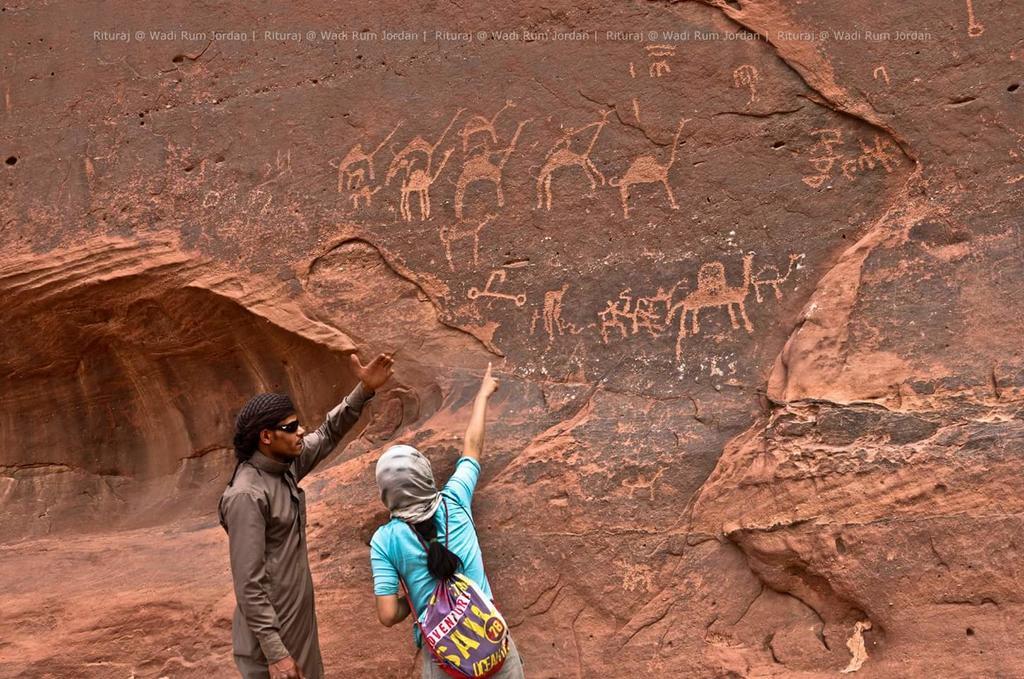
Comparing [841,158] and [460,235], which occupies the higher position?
[841,158]

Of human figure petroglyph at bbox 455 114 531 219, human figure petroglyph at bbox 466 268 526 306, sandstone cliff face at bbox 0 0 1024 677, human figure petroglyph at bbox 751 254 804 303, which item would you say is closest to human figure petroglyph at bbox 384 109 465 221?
sandstone cliff face at bbox 0 0 1024 677

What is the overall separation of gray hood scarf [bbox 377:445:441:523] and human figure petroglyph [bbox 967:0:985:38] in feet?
10.2

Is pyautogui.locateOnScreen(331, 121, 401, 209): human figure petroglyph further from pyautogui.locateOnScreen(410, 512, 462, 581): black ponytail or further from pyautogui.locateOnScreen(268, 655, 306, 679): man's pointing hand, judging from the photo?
pyautogui.locateOnScreen(268, 655, 306, 679): man's pointing hand

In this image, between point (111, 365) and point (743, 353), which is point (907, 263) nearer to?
point (743, 353)

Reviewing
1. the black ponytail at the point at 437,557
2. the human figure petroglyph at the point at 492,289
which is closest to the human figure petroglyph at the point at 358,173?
the human figure petroglyph at the point at 492,289

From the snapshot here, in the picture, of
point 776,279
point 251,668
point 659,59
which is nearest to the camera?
point 251,668

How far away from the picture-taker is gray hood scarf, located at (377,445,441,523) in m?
3.41

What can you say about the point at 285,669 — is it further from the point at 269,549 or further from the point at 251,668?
the point at 269,549

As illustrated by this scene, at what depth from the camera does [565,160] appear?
500 cm

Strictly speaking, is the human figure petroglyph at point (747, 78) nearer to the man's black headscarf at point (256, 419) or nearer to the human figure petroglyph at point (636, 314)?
the human figure petroglyph at point (636, 314)

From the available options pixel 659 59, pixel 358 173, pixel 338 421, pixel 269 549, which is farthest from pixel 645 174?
pixel 269 549

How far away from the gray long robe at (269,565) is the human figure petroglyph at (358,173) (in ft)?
5.78

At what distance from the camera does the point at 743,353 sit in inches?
182

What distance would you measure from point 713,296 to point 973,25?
1626 millimetres
